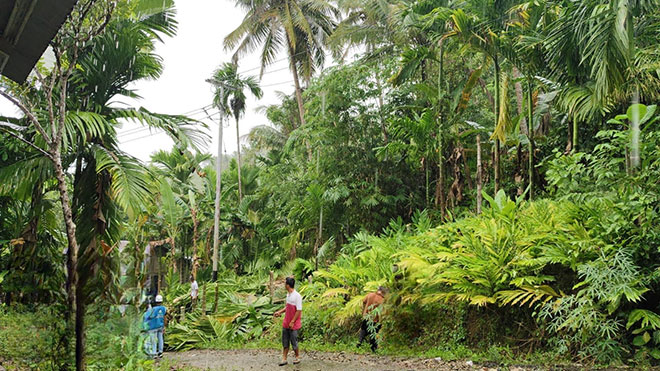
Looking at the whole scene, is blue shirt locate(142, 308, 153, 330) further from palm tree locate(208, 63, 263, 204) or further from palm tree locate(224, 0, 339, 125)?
palm tree locate(224, 0, 339, 125)

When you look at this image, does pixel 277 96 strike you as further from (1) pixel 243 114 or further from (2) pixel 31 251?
(2) pixel 31 251

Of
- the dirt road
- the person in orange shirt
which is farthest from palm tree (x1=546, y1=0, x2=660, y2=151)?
the person in orange shirt

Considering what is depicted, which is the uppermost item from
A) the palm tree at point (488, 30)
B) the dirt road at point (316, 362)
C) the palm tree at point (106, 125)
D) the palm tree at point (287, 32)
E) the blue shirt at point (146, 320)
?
the palm tree at point (287, 32)

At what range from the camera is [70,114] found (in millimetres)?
7391

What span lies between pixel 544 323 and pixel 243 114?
14.7 metres

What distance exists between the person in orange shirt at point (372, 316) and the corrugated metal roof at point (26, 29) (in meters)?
6.66

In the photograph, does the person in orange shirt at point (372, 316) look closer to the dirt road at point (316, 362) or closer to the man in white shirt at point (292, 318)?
the dirt road at point (316, 362)

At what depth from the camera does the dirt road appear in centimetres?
751

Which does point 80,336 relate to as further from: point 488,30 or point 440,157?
point 488,30

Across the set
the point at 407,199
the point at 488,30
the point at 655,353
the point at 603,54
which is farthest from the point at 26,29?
the point at 407,199

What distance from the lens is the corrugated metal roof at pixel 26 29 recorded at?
4.63 m

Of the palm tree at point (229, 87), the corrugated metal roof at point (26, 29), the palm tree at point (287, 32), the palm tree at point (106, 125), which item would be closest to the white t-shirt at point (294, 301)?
the palm tree at point (106, 125)

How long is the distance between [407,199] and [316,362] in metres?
8.04

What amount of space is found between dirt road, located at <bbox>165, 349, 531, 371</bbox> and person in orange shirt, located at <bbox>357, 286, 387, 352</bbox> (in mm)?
404
